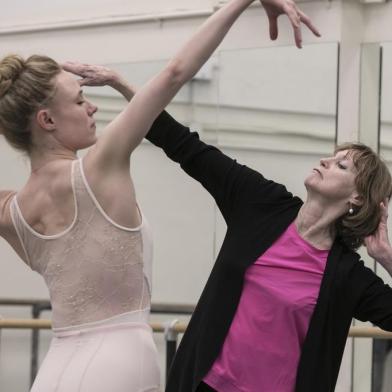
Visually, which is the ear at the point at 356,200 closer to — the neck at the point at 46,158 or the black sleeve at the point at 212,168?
the black sleeve at the point at 212,168

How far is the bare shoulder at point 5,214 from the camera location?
2203 millimetres

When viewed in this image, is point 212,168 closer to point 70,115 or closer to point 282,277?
point 282,277

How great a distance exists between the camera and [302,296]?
8.29 ft

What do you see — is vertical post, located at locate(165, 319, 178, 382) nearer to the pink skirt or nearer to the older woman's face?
the older woman's face

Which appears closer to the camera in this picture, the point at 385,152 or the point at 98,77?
the point at 98,77

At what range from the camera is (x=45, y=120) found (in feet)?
7.09

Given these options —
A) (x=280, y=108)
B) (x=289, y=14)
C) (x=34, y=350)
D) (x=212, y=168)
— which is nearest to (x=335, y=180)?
(x=212, y=168)

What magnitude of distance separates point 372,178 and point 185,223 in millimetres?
2019

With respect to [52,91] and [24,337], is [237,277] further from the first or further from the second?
[24,337]

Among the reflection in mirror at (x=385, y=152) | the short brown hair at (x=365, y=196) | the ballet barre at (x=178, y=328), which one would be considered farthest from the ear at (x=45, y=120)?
the reflection in mirror at (x=385, y=152)

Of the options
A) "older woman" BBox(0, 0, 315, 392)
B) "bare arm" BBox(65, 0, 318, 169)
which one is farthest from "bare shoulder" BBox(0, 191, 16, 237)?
"bare arm" BBox(65, 0, 318, 169)

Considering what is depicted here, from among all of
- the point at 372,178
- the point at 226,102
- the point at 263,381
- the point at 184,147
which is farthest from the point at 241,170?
the point at 226,102

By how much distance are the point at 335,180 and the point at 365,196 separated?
0.10m

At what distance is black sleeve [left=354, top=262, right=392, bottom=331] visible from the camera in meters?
2.54
